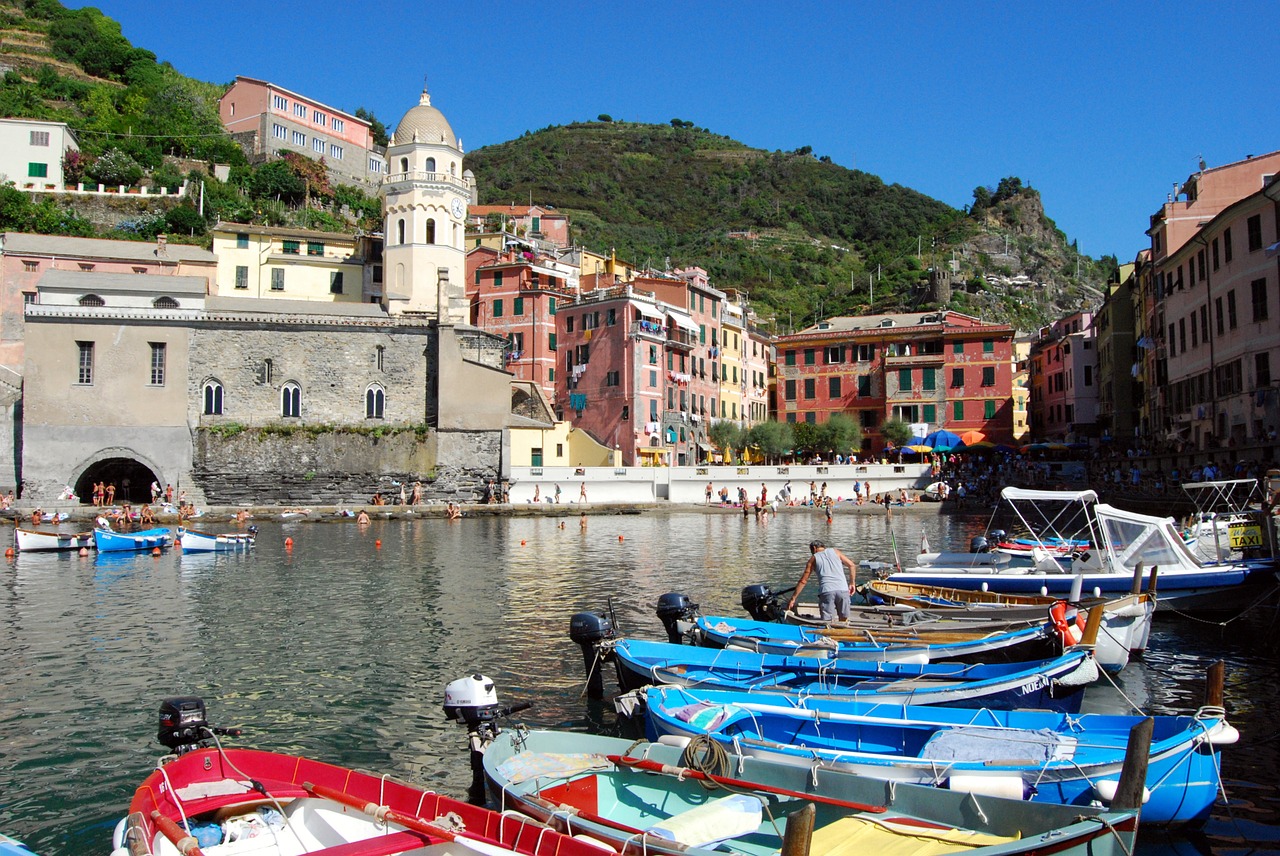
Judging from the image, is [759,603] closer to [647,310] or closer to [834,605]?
[834,605]

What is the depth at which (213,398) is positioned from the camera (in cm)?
5453

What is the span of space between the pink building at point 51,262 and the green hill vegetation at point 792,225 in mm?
58977

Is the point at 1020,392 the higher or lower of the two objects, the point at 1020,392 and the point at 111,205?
the lower

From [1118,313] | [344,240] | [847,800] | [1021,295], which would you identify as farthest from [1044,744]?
[1021,295]

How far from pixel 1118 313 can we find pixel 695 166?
130284 millimetres

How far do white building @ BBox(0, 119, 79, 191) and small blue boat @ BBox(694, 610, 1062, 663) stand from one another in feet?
255

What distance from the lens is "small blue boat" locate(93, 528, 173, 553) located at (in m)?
34.2

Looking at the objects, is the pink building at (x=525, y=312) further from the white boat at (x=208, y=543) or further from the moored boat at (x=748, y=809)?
the moored boat at (x=748, y=809)

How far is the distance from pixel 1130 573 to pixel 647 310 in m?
44.8

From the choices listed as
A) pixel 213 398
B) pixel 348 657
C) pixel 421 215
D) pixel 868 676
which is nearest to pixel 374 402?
pixel 213 398

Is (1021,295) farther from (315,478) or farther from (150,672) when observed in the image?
(150,672)

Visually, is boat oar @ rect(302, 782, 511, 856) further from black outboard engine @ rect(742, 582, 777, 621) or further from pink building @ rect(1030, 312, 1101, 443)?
pink building @ rect(1030, 312, 1101, 443)

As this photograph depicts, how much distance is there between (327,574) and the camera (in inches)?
1109

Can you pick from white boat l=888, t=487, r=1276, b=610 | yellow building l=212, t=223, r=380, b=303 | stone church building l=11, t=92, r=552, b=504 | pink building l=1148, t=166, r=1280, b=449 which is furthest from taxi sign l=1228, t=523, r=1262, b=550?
yellow building l=212, t=223, r=380, b=303
